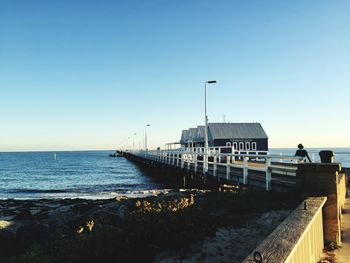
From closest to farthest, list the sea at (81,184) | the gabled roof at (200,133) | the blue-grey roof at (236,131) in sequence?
the sea at (81,184) < the blue-grey roof at (236,131) < the gabled roof at (200,133)

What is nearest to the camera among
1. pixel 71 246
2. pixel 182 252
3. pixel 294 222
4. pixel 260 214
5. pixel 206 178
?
pixel 294 222

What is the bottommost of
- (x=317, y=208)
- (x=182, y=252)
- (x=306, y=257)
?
(x=182, y=252)

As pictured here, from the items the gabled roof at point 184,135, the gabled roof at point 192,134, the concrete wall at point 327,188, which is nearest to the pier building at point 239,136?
the gabled roof at point 192,134

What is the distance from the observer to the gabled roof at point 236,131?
4484cm

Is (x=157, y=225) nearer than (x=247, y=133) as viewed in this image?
Yes

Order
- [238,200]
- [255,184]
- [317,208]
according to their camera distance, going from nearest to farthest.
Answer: [317,208], [238,200], [255,184]

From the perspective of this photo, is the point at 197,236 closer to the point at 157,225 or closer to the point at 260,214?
the point at 157,225

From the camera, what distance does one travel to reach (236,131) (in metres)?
45.4

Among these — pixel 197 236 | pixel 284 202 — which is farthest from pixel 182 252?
pixel 284 202

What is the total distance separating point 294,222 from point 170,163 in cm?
2667

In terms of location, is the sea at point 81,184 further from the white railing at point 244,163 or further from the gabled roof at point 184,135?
the gabled roof at point 184,135

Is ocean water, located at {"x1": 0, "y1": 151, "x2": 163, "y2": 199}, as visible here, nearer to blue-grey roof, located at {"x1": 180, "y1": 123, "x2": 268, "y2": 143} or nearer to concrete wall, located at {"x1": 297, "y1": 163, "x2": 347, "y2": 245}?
blue-grey roof, located at {"x1": 180, "y1": 123, "x2": 268, "y2": 143}

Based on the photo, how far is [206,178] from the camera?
17875 millimetres

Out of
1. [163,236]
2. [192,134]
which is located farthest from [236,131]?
[163,236]
